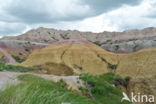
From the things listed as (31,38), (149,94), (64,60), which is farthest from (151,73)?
(31,38)

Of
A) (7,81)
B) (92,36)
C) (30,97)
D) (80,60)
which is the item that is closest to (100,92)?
(7,81)

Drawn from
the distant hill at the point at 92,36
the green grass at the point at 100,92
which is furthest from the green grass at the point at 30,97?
the distant hill at the point at 92,36

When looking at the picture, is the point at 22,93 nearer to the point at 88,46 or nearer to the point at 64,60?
the point at 64,60

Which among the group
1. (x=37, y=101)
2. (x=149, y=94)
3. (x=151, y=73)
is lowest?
(x=149, y=94)

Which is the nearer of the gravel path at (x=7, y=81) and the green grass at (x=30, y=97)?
the green grass at (x=30, y=97)

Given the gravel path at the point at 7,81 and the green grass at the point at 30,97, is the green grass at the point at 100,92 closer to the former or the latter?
the gravel path at the point at 7,81

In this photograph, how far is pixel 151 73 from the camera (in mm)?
21297

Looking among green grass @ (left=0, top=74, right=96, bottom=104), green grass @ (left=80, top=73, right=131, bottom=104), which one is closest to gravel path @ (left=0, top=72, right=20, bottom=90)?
green grass @ (left=0, top=74, right=96, bottom=104)

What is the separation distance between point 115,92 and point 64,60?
68.8ft

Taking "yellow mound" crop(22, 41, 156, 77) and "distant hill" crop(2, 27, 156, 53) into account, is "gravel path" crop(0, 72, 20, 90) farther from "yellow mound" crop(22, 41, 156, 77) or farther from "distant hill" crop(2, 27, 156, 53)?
"distant hill" crop(2, 27, 156, 53)

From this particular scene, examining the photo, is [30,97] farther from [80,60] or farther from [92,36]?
[92,36]

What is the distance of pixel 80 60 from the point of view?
3350 centimetres

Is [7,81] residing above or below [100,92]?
above

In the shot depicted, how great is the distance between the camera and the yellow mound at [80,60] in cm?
2868
